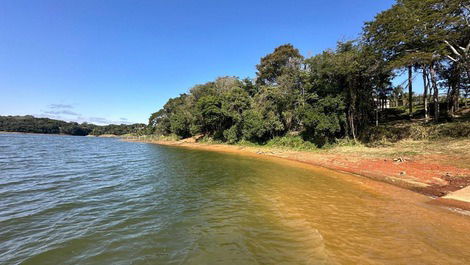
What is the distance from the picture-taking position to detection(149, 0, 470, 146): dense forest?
18.7m

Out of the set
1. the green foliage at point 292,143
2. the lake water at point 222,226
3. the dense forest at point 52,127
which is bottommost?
the lake water at point 222,226

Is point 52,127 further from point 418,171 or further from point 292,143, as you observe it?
point 418,171

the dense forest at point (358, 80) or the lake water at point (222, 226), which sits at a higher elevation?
the dense forest at point (358, 80)

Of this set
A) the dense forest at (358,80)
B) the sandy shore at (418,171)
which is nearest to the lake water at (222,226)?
the sandy shore at (418,171)

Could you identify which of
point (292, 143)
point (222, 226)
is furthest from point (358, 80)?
point (222, 226)

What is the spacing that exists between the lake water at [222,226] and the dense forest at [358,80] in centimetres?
1636

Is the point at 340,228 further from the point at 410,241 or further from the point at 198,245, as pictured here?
the point at 198,245

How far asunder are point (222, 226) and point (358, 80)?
86.8 feet

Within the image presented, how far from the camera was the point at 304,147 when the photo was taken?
1156 inches

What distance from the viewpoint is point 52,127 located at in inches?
5792

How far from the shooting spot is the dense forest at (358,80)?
18.7 metres

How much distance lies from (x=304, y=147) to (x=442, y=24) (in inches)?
695

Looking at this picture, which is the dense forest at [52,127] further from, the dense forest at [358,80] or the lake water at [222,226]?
the lake water at [222,226]

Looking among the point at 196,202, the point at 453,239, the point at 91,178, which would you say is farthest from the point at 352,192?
the point at 91,178
